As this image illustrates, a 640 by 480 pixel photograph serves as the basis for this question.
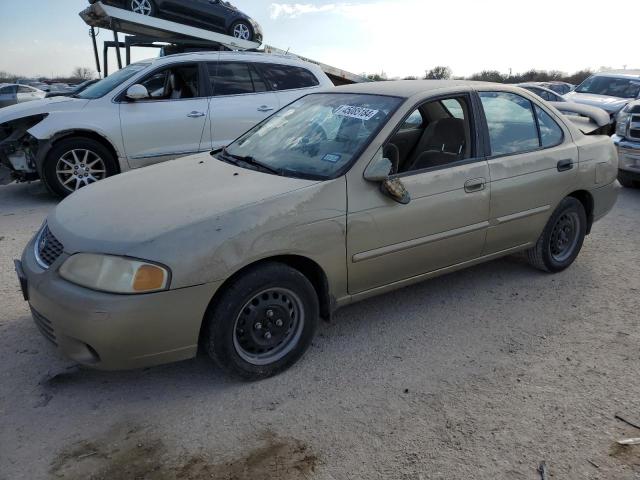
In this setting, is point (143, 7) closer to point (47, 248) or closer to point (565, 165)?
point (47, 248)

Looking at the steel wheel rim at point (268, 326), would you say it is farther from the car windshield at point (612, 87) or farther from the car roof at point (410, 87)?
the car windshield at point (612, 87)

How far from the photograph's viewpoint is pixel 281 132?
384 centimetres

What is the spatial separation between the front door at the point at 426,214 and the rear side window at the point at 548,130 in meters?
0.75

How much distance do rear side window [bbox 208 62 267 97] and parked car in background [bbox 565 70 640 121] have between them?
8518mm

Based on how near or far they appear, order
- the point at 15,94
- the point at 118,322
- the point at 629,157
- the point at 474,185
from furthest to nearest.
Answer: the point at 15,94
the point at 629,157
the point at 474,185
the point at 118,322

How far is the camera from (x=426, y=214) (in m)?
3.44

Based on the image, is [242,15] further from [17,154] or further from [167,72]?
[17,154]

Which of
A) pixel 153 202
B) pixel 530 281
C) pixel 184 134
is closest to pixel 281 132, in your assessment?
pixel 153 202

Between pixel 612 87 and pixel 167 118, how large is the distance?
11319 mm

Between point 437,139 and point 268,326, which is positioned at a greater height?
point 437,139

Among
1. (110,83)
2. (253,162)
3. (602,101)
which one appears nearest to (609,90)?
(602,101)

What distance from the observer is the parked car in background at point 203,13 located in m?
10.3

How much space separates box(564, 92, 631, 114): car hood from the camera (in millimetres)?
11804

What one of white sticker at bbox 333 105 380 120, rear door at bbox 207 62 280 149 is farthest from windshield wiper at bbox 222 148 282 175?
rear door at bbox 207 62 280 149
